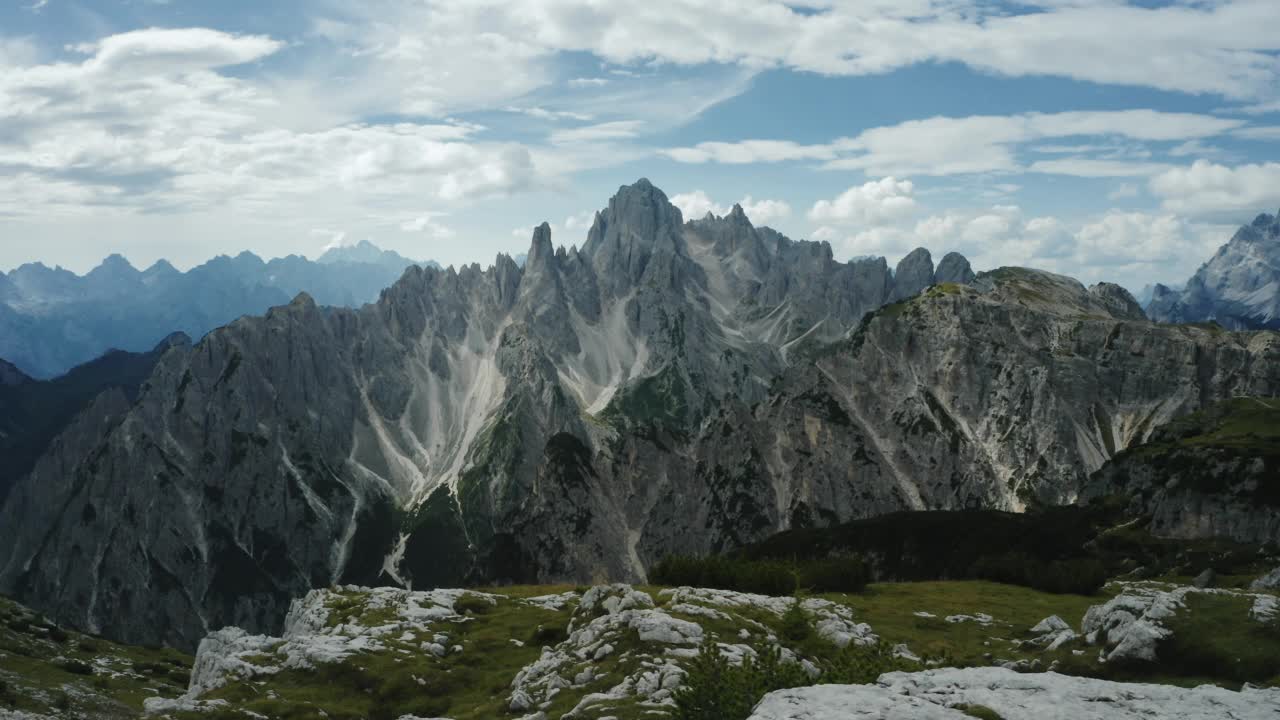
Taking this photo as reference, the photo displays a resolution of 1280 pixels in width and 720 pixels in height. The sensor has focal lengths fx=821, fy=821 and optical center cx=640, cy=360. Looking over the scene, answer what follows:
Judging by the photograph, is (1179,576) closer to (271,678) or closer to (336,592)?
(336,592)

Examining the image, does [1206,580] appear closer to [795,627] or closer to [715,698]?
[795,627]

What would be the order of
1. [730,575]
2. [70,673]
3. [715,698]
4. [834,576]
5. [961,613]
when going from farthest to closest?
[834,576] < [730,575] < [961,613] < [70,673] < [715,698]

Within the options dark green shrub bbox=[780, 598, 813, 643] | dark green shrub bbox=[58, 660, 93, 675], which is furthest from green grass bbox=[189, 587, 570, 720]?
dark green shrub bbox=[58, 660, 93, 675]

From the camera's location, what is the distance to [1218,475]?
19025 centimetres

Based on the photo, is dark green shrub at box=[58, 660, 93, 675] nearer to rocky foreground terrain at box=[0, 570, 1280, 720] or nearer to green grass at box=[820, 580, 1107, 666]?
rocky foreground terrain at box=[0, 570, 1280, 720]

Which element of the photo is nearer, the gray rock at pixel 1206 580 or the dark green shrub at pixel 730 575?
the dark green shrub at pixel 730 575

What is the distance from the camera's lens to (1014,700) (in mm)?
26953

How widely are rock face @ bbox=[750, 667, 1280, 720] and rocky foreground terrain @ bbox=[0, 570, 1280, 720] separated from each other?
0.29 ft

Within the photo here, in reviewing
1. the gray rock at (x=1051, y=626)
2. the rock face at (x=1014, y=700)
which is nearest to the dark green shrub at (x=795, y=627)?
the gray rock at (x=1051, y=626)

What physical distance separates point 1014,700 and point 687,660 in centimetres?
2176

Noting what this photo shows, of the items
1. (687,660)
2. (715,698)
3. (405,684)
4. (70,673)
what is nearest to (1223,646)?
(715,698)

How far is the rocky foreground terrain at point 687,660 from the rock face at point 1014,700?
9 centimetres

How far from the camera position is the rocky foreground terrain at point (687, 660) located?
27766 mm

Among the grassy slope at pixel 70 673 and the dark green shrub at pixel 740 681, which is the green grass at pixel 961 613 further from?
the grassy slope at pixel 70 673
